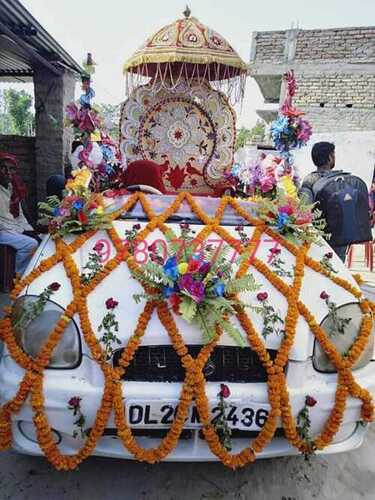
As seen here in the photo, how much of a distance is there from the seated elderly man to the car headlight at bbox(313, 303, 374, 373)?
3187 mm

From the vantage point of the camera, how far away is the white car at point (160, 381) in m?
1.86

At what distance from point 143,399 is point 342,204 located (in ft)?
9.25

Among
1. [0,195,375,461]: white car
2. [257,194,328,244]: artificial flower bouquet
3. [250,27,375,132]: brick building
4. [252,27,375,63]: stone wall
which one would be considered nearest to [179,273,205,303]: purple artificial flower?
[0,195,375,461]: white car

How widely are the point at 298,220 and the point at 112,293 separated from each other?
1366 millimetres

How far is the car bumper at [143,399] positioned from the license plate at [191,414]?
0.09ft

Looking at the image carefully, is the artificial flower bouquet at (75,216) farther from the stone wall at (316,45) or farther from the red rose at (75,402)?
the stone wall at (316,45)

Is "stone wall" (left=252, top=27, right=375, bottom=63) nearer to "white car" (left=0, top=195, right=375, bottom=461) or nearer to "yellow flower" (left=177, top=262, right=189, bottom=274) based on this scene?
"white car" (left=0, top=195, right=375, bottom=461)

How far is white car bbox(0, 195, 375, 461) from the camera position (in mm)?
1855

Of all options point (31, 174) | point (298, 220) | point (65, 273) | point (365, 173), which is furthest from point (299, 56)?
point (65, 273)

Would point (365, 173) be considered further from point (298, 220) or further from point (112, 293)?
point (112, 293)

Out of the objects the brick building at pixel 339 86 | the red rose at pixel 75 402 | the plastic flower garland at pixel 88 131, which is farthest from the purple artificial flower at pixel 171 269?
the brick building at pixel 339 86

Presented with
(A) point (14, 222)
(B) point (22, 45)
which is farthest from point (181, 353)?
(B) point (22, 45)

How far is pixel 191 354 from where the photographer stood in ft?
6.48

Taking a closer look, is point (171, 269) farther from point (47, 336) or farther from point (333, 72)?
point (333, 72)
